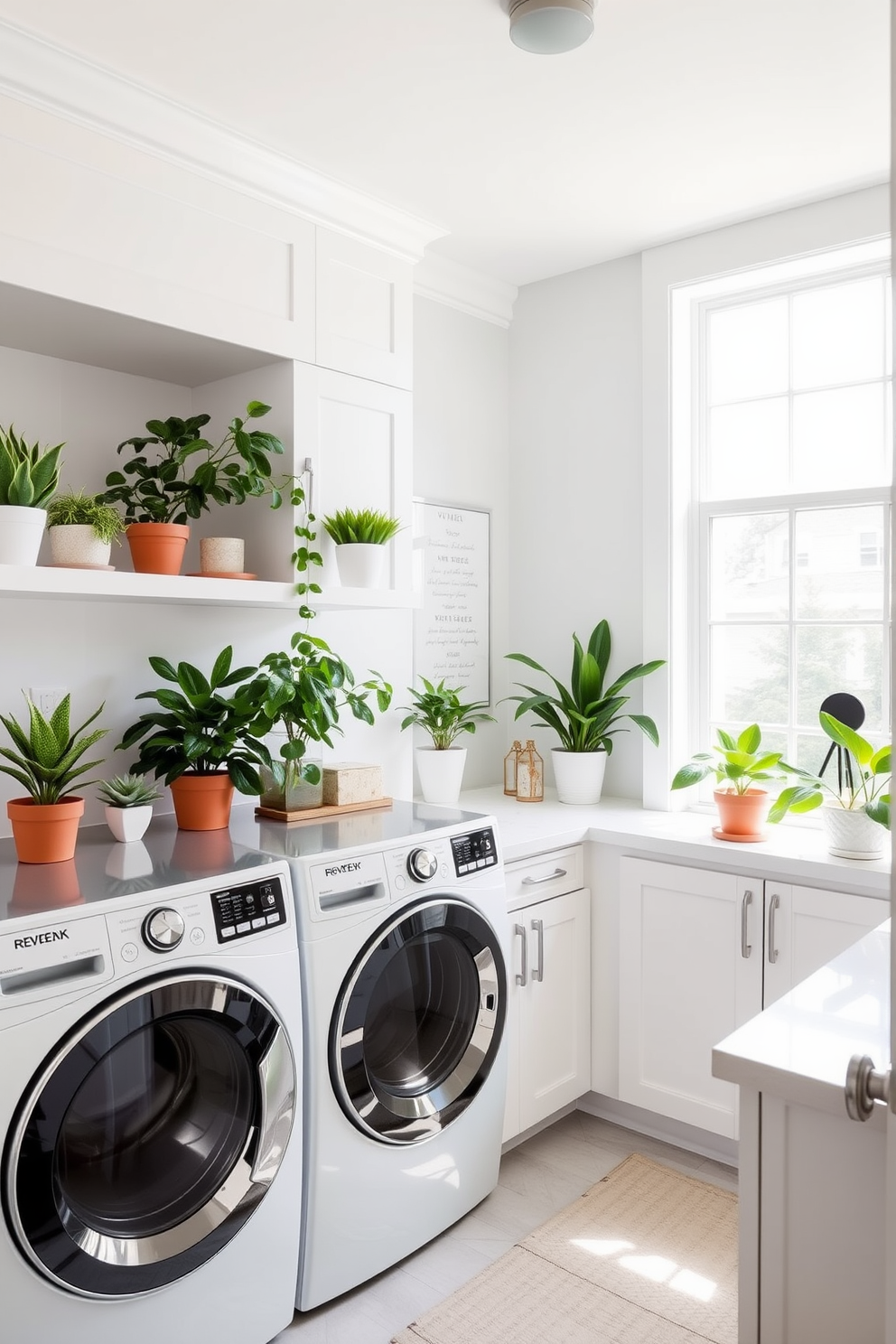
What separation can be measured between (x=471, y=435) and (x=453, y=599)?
1.93ft

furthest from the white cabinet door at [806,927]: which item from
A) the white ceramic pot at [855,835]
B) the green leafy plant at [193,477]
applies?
the green leafy plant at [193,477]

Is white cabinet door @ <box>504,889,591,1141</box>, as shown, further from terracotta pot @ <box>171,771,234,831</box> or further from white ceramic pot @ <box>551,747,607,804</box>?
terracotta pot @ <box>171,771,234,831</box>

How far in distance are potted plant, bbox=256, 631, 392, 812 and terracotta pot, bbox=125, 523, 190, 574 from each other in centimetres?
32

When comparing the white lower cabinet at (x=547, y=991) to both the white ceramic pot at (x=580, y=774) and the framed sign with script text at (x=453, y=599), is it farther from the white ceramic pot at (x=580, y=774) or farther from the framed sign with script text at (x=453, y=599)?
the framed sign with script text at (x=453, y=599)

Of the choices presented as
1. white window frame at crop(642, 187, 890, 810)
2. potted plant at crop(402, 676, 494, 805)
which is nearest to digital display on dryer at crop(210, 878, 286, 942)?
potted plant at crop(402, 676, 494, 805)

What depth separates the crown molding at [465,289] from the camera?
3121mm

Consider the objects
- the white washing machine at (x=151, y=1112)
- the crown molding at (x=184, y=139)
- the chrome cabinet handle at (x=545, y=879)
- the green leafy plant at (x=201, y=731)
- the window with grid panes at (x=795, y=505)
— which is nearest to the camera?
the white washing machine at (x=151, y=1112)

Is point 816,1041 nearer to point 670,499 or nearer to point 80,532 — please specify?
point 80,532

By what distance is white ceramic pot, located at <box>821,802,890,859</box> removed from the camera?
2336 millimetres

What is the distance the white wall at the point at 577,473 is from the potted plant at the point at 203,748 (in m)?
1.43

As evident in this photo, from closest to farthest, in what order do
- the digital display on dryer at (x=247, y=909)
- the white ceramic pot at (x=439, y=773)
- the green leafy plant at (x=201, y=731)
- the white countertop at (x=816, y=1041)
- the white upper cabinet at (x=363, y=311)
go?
1. the white countertop at (x=816, y=1041)
2. the digital display on dryer at (x=247, y=909)
3. the green leafy plant at (x=201, y=731)
4. the white upper cabinet at (x=363, y=311)
5. the white ceramic pot at (x=439, y=773)

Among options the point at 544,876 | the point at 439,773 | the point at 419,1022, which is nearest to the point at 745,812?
the point at 544,876

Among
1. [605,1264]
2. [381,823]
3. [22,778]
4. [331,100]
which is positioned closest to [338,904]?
[381,823]

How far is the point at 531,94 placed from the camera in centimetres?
210
